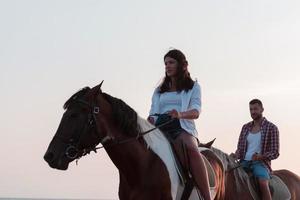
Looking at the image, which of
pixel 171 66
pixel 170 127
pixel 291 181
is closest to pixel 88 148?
pixel 170 127

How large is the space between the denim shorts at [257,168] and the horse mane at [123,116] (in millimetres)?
3613

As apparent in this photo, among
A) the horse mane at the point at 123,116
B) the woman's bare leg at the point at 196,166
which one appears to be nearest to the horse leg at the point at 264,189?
the woman's bare leg at the point at 196,166

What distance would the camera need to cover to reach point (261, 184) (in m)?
11.9

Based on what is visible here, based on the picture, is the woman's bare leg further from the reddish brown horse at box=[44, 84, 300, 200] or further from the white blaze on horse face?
the white blaze on horse face

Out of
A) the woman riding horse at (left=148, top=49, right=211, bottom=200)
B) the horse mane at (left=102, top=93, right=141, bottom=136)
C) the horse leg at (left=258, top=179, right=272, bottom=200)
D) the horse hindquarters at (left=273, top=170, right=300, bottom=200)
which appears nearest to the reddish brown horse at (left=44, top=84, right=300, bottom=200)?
the horse mane at (left=102, top=93, right=141, bottom=136)

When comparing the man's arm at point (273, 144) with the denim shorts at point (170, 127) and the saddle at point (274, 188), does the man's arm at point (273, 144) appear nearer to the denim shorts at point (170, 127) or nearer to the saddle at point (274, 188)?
the saddle at point (274, 188)

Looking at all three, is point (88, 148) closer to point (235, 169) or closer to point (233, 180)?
point (233, 180)

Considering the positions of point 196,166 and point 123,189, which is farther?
point 196,166

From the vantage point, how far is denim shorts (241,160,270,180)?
39.2 feet

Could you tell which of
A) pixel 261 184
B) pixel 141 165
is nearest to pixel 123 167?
pixel 141 165

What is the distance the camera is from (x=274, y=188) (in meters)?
12.2

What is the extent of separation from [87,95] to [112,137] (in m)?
0.62

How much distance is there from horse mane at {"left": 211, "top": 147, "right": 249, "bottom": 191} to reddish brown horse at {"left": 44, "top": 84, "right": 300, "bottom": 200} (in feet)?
6.54

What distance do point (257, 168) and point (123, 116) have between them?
161 inches
